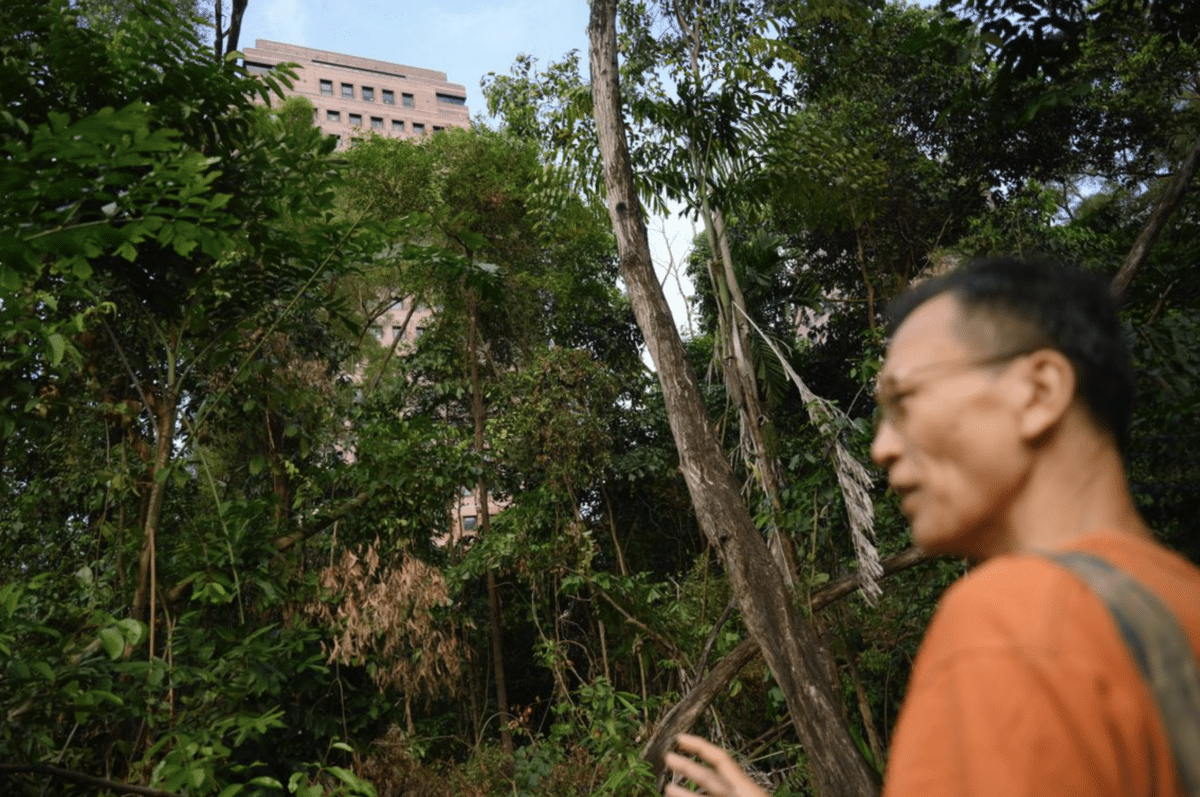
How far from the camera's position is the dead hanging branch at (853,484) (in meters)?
4.45

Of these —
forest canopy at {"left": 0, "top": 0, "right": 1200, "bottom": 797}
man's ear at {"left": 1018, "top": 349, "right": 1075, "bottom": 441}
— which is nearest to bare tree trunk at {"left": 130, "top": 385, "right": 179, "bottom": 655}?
forest canopy at {"left": 0, "top": 0, "right": 1200, "bottom": 797}

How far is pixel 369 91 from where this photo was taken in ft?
153

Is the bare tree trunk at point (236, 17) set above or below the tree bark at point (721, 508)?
above

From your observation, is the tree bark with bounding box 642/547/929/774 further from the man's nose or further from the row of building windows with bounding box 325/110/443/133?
the row of building windows with bounding box 325/110/443/133

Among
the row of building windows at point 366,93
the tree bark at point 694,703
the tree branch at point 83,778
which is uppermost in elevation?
the row of building windows at point 366,93

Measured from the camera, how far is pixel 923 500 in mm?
724

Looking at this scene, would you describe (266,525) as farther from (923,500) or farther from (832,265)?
(832,265)

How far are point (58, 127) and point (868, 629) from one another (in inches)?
280

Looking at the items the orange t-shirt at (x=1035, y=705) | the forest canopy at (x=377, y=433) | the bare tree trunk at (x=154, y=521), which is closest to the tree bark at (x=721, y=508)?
the forest canopy at (x=377, y=433)

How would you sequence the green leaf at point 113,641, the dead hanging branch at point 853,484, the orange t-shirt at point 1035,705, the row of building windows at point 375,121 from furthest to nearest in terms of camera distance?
the row of building windows at point 375,121, the dead hanging branch at point 853,484, the green leaf at point 113,641, the orange t-shirt at point 1035,705

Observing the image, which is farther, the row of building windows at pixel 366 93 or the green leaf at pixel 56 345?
the row of building windows at pixel 366 93

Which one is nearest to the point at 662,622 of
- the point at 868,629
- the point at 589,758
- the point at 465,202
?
the point at 589,758

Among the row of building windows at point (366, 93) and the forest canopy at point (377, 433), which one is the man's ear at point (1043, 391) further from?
the row of building windows at point (366, 93)

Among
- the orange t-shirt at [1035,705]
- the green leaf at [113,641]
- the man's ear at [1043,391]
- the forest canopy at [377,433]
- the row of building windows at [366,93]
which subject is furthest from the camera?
the row of building windows at [366,93]
